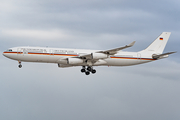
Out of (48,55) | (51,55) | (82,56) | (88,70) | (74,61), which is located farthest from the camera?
(88,70)

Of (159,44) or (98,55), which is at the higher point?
(159,44)

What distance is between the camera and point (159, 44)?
63.3 metres

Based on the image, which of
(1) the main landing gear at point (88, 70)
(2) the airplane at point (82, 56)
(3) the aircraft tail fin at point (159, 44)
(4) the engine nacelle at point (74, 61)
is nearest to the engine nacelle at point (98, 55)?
(2) the airplane at point (82, 56)

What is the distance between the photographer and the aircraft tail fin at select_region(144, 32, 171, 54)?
62438 mm

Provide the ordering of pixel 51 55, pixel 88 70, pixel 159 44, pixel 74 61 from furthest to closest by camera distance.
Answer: pixel 159 44
pixel 88 70
pixel 74 61
pixel 51 55

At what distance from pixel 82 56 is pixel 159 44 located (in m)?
20.6

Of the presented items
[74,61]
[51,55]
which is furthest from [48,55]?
[74,61]

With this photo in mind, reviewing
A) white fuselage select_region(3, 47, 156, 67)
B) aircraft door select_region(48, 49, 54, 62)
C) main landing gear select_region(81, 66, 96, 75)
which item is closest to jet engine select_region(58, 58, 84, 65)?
white fuselage select_region(3, 47, 156, 67)

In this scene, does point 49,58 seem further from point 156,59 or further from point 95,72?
point 156,59

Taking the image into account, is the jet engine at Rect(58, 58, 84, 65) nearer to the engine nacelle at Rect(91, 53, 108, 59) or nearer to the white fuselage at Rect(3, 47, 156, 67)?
the white fuselage at Rect(3, 47, 156, 67)

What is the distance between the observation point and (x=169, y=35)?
212 ft

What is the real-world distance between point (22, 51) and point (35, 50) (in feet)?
8.08

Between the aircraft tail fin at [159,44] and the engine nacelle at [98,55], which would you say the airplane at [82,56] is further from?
the aircraft tail fin at [159,44]

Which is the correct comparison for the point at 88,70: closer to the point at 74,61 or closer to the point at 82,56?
the point at 82,56
